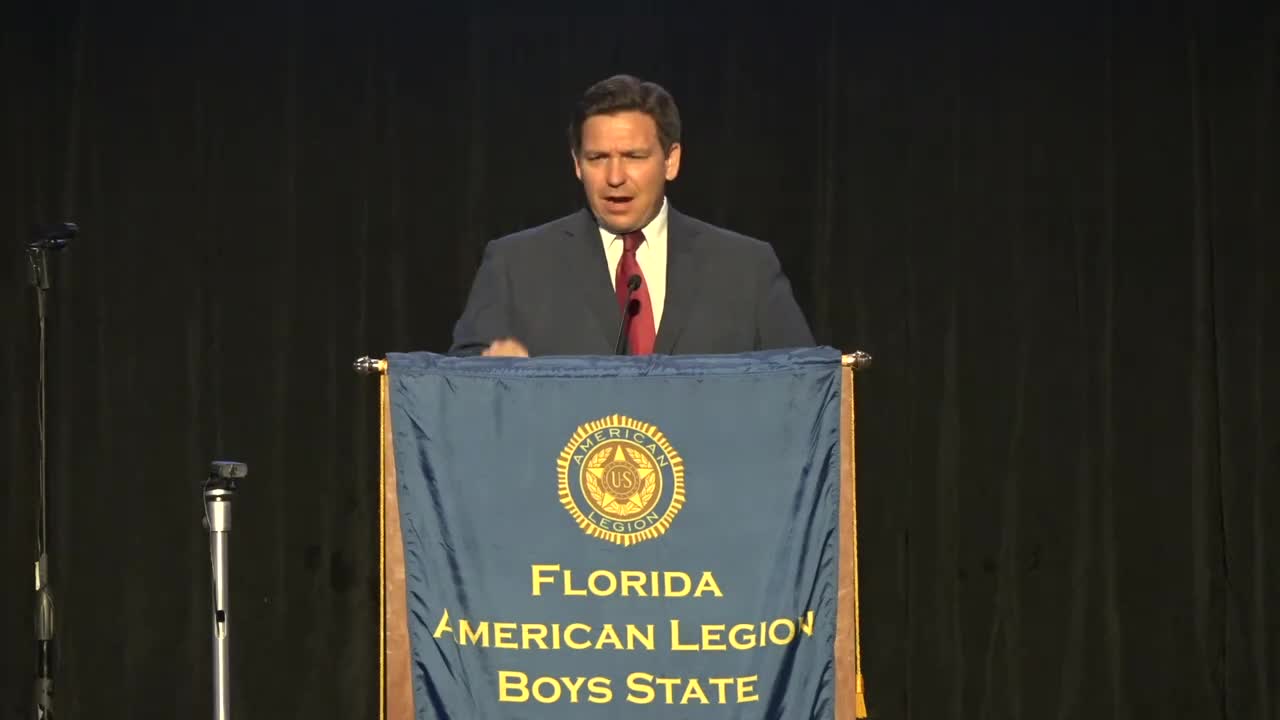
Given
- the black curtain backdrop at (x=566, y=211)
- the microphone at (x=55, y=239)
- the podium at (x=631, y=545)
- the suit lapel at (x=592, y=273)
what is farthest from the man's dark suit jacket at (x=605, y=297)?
the black curtain backdrop at (x=566, y=211)

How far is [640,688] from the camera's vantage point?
2.45 meters

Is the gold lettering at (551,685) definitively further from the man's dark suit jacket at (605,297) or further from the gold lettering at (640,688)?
the man's dark suit jacket at (605,297)

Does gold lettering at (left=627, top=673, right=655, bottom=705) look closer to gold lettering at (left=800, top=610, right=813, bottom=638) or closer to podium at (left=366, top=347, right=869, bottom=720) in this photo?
podium at (left=366, top=347, right=869, bottom=720)

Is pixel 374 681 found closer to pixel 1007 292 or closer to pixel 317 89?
pixel 317 89

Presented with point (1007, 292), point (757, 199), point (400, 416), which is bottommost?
point (400, 416)

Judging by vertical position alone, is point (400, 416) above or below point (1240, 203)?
below

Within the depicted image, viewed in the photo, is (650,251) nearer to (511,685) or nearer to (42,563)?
(511,685)

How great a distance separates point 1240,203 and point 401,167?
2.50 metres

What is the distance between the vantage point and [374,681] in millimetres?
4500

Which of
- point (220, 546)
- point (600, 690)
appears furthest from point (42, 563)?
point (600, 690)

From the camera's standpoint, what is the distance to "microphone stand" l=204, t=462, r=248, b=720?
2840 mm

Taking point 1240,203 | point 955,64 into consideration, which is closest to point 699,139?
point 955,64

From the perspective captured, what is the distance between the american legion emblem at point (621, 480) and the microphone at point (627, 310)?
0.94 feet

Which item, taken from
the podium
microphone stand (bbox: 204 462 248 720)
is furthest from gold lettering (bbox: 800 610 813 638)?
microphone stand (bbox: 204 462 248 720)
